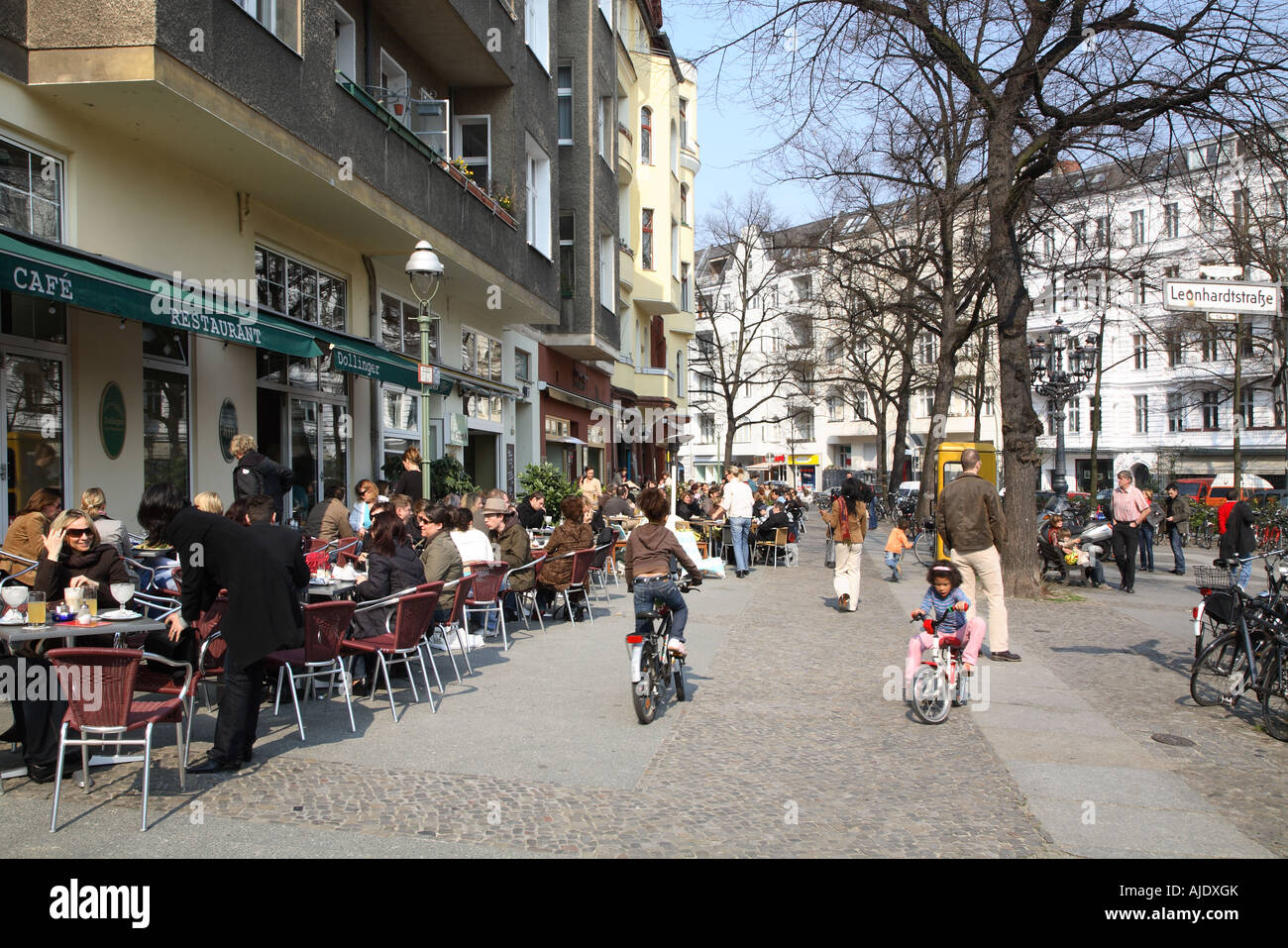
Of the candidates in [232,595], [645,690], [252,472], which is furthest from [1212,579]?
[252,472]

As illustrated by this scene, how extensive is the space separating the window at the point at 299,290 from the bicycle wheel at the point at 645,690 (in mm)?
6947

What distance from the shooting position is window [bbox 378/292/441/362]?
15578 millimetres

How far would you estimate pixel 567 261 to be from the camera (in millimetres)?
23281

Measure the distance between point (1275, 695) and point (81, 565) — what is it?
861cm

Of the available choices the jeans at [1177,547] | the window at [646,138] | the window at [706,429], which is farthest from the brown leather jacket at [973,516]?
the window at [706,429]

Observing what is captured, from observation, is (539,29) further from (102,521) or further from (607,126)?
(102,521)

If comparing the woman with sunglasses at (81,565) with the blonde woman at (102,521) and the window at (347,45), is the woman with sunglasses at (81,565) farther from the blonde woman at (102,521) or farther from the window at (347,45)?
the window at (347,45)

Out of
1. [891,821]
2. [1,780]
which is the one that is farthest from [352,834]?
[891,821]

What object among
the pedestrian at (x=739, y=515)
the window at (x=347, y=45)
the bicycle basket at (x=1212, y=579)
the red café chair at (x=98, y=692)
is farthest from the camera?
the pedestrian at (x=739, y=515)

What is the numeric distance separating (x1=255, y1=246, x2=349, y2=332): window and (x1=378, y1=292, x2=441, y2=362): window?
1.15 metres

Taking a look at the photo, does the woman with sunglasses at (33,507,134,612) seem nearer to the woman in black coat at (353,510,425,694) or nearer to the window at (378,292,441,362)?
the woman in black coat at (353,510,425,694)

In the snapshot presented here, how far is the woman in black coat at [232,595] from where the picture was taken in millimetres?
5496

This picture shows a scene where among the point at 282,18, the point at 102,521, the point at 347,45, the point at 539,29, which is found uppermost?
the point at 539,29

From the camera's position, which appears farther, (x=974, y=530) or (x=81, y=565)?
(x=974, y=530)
